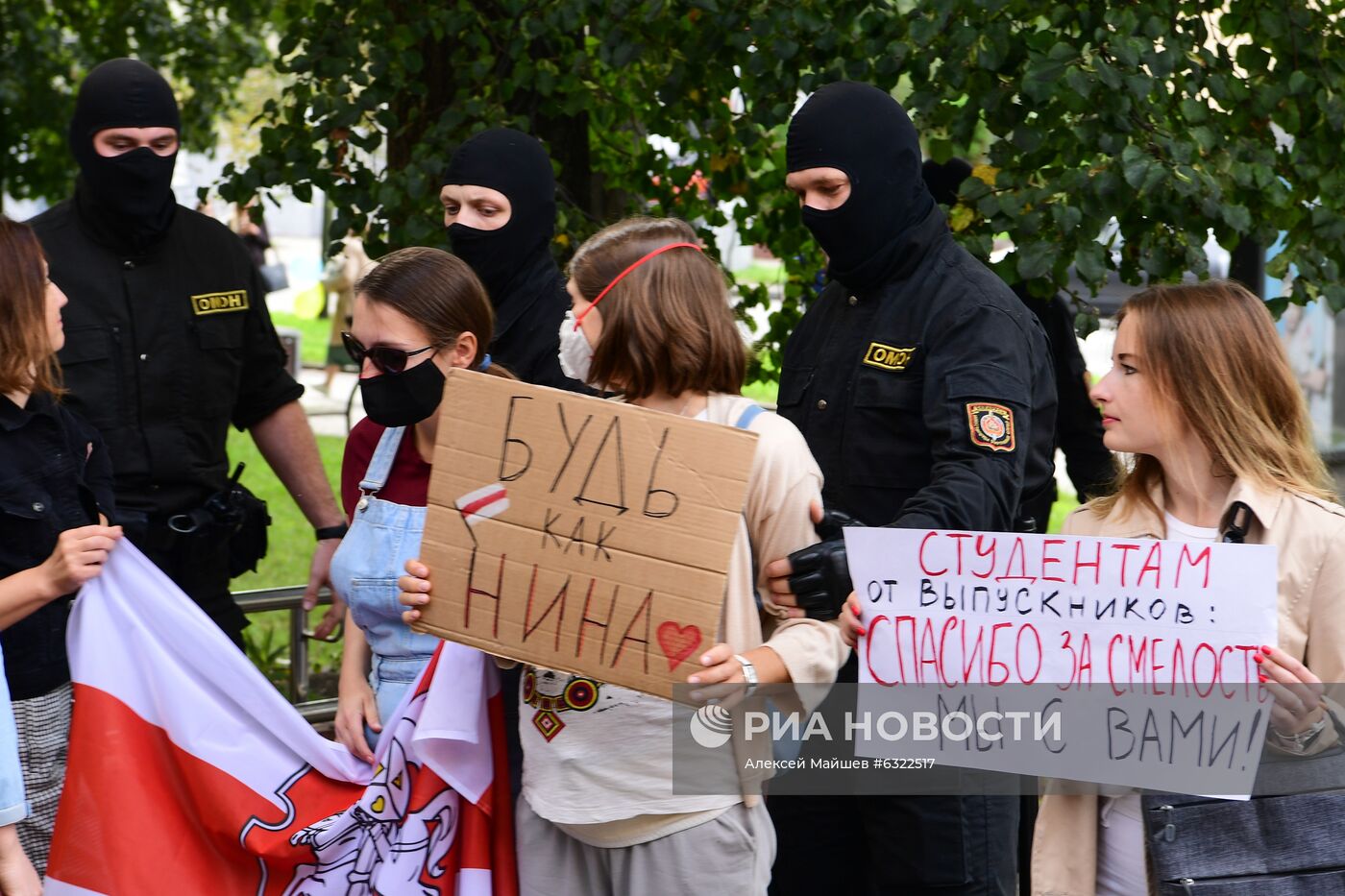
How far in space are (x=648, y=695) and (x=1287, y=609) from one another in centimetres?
107

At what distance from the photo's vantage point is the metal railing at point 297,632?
16.5ft

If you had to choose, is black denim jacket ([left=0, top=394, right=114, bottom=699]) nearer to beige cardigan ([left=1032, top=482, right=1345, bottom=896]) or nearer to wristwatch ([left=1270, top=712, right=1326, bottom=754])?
beige cardigan ([left=1032, top=482, right=1345, bottom=896])

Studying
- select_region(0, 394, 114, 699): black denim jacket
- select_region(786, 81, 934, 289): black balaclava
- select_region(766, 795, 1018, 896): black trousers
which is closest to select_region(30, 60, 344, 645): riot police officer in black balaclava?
select_region(0, 394, 114, 699): black denim jacket

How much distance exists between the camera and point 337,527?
4320 mm

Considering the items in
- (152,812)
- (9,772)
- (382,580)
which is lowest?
(152,812)

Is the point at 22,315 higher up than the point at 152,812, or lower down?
higher up

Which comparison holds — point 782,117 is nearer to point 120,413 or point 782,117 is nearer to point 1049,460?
point 1049,460

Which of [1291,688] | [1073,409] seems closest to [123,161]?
[1073,409]

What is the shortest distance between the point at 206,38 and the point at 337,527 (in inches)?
260

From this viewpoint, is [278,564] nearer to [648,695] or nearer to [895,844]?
[895,844]

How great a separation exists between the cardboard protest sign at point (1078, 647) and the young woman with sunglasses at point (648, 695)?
0.53 feet

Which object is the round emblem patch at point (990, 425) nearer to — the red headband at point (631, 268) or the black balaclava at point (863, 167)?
the black balaclava at point (863, 167)

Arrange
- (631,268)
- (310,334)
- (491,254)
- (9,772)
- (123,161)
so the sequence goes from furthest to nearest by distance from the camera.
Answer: (310,334) → (123,161) → (491,254) → (9,772) → (631,268)

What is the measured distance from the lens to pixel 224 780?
3.10m
